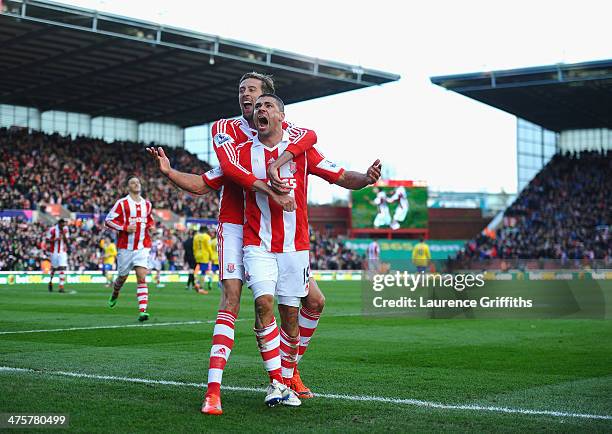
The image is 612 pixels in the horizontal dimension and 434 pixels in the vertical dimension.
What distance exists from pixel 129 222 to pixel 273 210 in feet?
30.5

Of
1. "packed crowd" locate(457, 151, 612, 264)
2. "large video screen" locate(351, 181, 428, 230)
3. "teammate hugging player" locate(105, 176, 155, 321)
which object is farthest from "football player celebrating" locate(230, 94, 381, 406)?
"large video screen" locate(351, 181, 428, 230)

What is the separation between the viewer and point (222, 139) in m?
6.28

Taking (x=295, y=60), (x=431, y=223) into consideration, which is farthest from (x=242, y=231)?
(x=431, y=223)

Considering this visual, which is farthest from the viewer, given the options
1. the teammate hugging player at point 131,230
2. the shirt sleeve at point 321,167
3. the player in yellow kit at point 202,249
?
the player in yellow kit at point 202,249

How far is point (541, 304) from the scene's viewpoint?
20.2 meters

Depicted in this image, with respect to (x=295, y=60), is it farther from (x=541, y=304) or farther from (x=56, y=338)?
(x=56, y=338)

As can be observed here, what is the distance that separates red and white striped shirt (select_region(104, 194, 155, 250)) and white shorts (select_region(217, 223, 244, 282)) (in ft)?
29.3

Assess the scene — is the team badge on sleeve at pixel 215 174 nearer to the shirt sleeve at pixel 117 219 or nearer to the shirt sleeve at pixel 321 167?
the shirt sleeve at pixel 321 167

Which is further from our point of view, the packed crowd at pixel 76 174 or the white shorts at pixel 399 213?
the white shorts at pixel 399 213

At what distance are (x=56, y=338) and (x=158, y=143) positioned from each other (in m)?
47.2

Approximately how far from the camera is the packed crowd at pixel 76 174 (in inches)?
1580

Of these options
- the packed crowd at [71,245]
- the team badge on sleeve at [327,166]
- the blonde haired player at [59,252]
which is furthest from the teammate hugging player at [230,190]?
the packed crowd at [71,245]

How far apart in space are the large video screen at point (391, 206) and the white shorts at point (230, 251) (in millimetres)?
50644

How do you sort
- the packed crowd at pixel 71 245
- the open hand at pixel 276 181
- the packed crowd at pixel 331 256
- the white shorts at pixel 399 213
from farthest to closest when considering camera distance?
the white shorts at pixel 399 213 → the packed crowd at pixel 331 256 → the packed crowd at pixel 71 245 → the open hand at pixel 276 181
